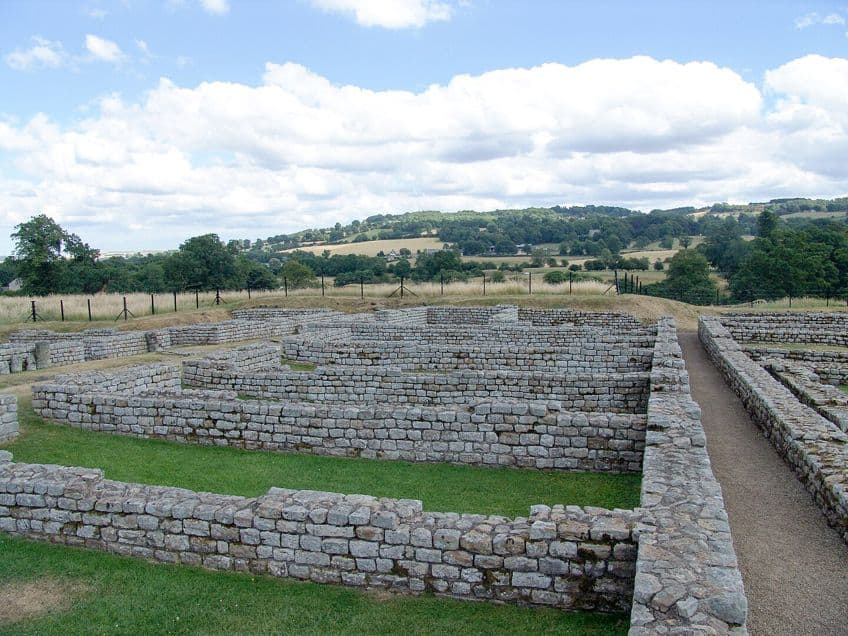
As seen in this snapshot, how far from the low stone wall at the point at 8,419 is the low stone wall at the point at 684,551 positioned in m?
10.9

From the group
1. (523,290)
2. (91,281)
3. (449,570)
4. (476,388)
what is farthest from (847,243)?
(91,281)

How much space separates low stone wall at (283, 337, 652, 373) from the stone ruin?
1866 mm

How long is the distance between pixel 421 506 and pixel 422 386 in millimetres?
8108

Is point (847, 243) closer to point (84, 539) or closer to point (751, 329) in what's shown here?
point (751, 329)

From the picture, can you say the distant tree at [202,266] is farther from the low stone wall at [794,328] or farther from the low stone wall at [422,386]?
the low stone wall at [794,328]

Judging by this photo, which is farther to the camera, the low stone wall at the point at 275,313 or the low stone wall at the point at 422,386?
the low stone wall at the point at 275,313

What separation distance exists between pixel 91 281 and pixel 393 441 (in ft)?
154

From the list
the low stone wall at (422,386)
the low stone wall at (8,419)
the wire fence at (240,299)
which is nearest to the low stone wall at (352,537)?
the low stone wall at (8,419)

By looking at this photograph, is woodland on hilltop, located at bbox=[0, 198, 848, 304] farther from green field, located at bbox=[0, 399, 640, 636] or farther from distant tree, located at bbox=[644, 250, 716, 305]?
green field, located at bbox=[0, 399, 640, 636]

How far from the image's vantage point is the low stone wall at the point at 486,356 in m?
16.3

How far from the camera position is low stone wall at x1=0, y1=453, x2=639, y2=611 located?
573cm

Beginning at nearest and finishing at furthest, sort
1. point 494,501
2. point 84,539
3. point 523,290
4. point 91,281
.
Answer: point 84,539, point 494,501, point 523,290, point 91,281

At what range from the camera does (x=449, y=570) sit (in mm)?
5965

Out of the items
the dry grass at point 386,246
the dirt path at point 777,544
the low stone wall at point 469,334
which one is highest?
the dry grass at point 386,246
